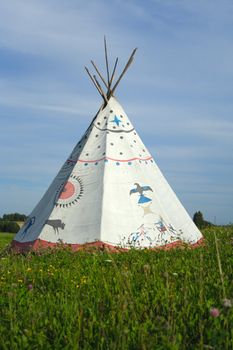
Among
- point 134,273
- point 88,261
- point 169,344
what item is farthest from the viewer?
point 88,261

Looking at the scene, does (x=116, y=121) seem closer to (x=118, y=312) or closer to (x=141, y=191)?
(x=141, y=191)

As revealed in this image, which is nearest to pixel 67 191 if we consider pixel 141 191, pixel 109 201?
pixel 109 201

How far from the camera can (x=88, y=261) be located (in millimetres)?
6355

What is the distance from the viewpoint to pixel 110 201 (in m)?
9.76

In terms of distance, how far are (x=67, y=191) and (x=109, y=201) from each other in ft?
3.28

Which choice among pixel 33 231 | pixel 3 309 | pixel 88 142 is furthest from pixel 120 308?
pixel 88 142

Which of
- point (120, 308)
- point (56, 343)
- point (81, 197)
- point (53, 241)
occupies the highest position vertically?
point (81, 197)

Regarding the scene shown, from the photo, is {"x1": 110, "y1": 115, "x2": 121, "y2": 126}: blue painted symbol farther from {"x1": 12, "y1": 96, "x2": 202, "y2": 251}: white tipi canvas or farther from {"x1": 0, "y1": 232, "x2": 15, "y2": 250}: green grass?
{"x1": 0, "y1": 232, "x2": 15, "y2": 250}: green grass

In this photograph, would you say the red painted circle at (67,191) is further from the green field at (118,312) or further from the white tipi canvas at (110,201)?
the green field at (118,312)

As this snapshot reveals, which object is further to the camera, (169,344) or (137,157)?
(137,157)

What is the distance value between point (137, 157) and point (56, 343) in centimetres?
766

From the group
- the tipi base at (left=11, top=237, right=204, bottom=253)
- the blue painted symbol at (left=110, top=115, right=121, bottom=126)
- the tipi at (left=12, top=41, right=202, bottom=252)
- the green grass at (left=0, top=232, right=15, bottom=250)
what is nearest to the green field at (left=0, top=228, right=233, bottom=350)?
the tipi base at (left=11, top=237, right=204, bottom=253)

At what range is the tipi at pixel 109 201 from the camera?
9.43 metres

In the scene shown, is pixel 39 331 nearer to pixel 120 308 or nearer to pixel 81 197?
pixel 120 308
